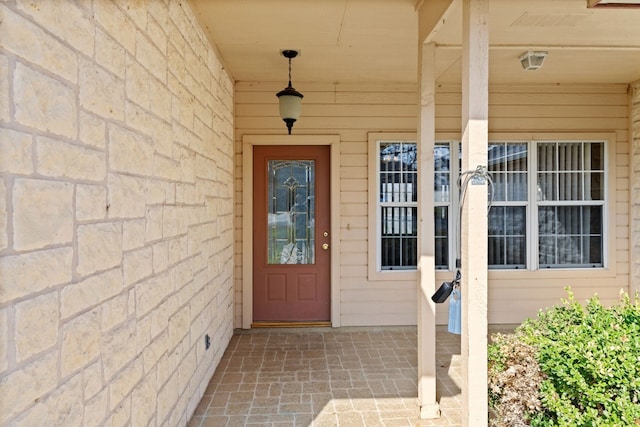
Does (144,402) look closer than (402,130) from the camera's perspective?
Yes

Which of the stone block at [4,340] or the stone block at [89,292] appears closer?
the stone block at [4,340]

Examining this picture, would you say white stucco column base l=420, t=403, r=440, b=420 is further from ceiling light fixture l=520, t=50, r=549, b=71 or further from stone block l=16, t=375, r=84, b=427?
ceiling light fixture l=520, t=50, r=549, b=71

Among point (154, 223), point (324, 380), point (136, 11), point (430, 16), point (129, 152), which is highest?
point (430, 16)

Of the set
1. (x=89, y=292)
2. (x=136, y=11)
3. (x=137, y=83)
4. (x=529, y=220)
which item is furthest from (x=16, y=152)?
(x=529, y=220)

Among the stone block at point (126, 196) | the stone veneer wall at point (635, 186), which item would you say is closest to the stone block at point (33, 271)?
the stone block at point (126, 196)

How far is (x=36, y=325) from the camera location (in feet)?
3.79

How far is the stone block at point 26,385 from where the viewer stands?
104 cm

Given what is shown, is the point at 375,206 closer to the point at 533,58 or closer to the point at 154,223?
the point at 533,58

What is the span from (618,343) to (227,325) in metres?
3.46

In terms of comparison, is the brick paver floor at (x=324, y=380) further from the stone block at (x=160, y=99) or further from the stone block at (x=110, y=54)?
the stone block at (x=110, y=54)

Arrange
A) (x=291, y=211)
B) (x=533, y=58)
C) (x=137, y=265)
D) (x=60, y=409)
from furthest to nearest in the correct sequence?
(x=291, y=211)
(x=533, y=58)
(x=137, y=265)
(x=60, y=409)

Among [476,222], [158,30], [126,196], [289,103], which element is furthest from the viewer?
[289,103]

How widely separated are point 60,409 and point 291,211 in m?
3.70

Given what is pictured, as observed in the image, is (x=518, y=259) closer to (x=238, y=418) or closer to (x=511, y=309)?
(x=511, y=309)
